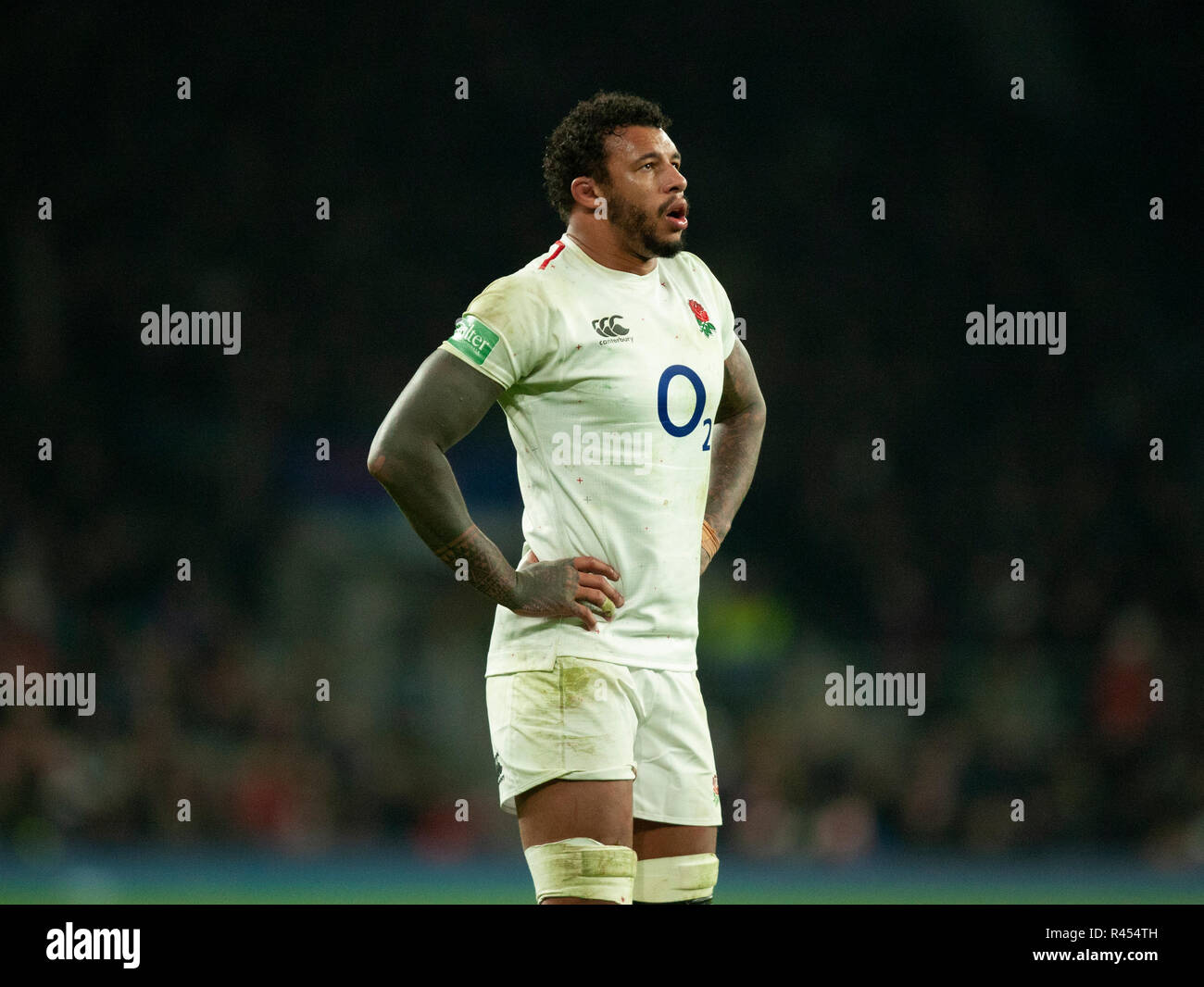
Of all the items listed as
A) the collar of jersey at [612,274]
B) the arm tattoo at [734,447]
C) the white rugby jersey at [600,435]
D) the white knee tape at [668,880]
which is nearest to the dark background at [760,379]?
the arm tattoo at [734,447]

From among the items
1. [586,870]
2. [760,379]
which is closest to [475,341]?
[586,870]

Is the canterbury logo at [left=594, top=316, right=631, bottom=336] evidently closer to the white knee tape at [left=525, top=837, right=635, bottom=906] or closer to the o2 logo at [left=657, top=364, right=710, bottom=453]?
the o2 logo at [left=657, top=364, right=710, bottom=453]

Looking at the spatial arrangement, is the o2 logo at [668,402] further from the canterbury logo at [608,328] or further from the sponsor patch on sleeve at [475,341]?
the sponsor patch on sleeve at [475,341]

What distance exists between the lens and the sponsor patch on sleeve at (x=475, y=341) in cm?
319

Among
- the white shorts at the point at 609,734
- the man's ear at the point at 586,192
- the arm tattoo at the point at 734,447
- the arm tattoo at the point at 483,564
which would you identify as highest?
the man's ear at the point at 586,192

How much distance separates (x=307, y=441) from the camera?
7.73 m

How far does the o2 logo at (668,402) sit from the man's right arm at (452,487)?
1.12 feet

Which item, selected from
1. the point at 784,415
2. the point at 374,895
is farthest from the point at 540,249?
the point at 374,895

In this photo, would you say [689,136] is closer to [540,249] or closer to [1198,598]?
[540,249]

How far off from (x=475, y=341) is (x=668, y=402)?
437mm

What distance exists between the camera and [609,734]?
122 inches

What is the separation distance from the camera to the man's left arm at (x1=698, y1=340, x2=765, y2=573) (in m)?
3.74
